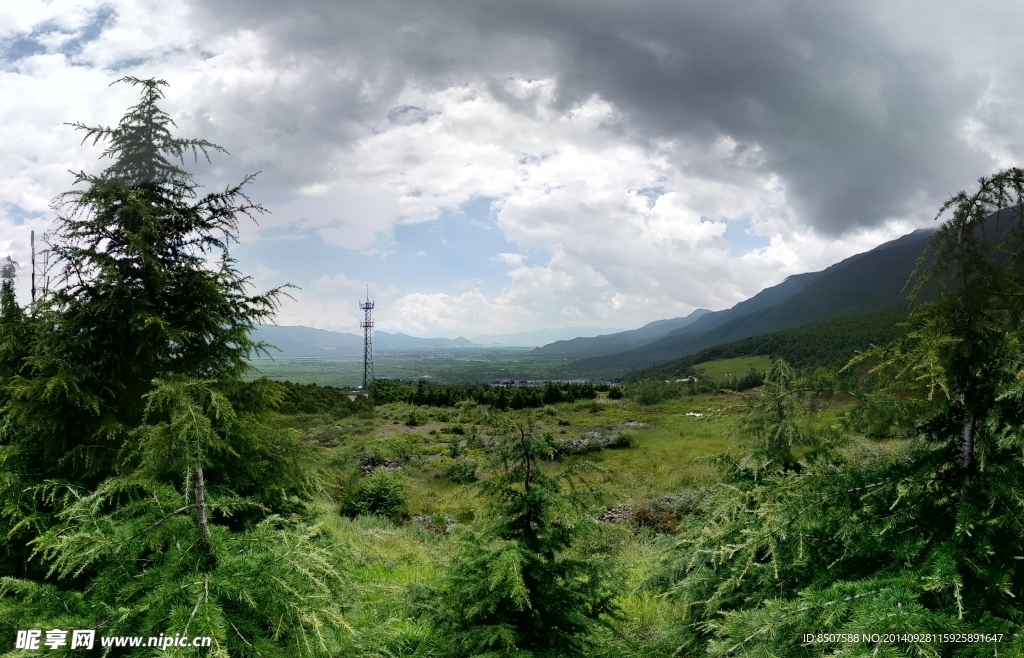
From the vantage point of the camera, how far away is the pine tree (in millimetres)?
4285

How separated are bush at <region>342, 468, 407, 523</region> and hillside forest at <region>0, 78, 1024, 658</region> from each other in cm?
1153

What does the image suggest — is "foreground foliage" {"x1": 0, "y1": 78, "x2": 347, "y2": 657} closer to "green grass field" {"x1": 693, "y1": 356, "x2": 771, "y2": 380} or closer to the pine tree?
the pine tree

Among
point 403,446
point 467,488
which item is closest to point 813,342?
point 403,446

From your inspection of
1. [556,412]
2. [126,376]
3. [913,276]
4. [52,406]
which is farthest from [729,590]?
[556,412]

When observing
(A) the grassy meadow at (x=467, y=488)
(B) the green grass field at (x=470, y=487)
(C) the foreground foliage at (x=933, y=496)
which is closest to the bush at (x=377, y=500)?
(A) the grassy meadow at (x=467, y=488)

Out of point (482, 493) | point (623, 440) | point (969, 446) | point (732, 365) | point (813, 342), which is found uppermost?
point (969, 446)

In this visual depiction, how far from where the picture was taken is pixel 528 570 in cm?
439

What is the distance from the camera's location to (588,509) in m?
4.57

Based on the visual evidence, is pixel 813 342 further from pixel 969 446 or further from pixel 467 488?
pixel 467 488

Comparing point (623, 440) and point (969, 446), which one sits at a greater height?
point (969, 446)

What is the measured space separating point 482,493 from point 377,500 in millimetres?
15779

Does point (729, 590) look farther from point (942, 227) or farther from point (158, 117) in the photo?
point (158, 117)

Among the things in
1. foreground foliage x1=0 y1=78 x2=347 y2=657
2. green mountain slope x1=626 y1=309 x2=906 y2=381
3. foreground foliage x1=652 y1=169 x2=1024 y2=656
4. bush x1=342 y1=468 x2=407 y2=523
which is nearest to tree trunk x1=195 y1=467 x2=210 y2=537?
foreground foliage x1=0 y1=78 x2=347 y2=657

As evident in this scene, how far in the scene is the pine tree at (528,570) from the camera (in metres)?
4.29
